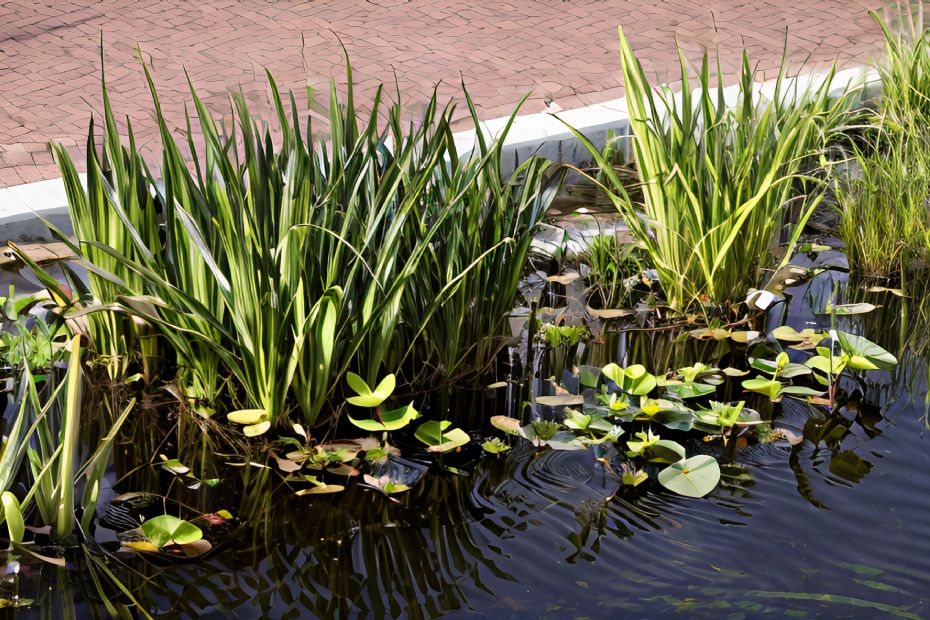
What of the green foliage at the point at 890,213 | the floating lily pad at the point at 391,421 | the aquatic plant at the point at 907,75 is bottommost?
the floating lily pad at the point at 391,421

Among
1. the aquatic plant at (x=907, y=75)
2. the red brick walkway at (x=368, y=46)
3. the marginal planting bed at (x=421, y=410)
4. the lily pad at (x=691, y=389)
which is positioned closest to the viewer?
the marginal planting bed at (x=421, y=410)

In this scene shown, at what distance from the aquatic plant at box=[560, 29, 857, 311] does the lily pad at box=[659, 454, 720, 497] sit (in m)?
0.81

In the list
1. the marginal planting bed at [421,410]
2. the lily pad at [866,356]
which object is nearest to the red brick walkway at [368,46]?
the marginal planting bed at [421,410]

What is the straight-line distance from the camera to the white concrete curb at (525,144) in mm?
2961

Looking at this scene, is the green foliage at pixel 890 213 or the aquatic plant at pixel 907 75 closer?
the green foliage at pixel 890 213

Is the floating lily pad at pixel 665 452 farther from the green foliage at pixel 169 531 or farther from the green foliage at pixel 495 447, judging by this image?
the green foliage at pixel 169 531

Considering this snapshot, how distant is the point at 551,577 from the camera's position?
1740 millimetres

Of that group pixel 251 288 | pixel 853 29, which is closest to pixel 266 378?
pixel 251 288

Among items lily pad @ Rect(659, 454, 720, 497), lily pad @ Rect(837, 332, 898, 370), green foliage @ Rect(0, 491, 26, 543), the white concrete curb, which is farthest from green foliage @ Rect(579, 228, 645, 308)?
green foliage @ Rect(0, 491, 26, 543)

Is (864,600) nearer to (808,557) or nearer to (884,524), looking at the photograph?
(808,557)

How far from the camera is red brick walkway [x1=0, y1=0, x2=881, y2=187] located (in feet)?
15.2

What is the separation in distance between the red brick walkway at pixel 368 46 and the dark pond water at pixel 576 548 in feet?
8.81

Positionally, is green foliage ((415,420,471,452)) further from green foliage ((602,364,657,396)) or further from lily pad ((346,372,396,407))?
green foliage ((602,364,657,396))

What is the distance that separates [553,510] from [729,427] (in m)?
0.60
